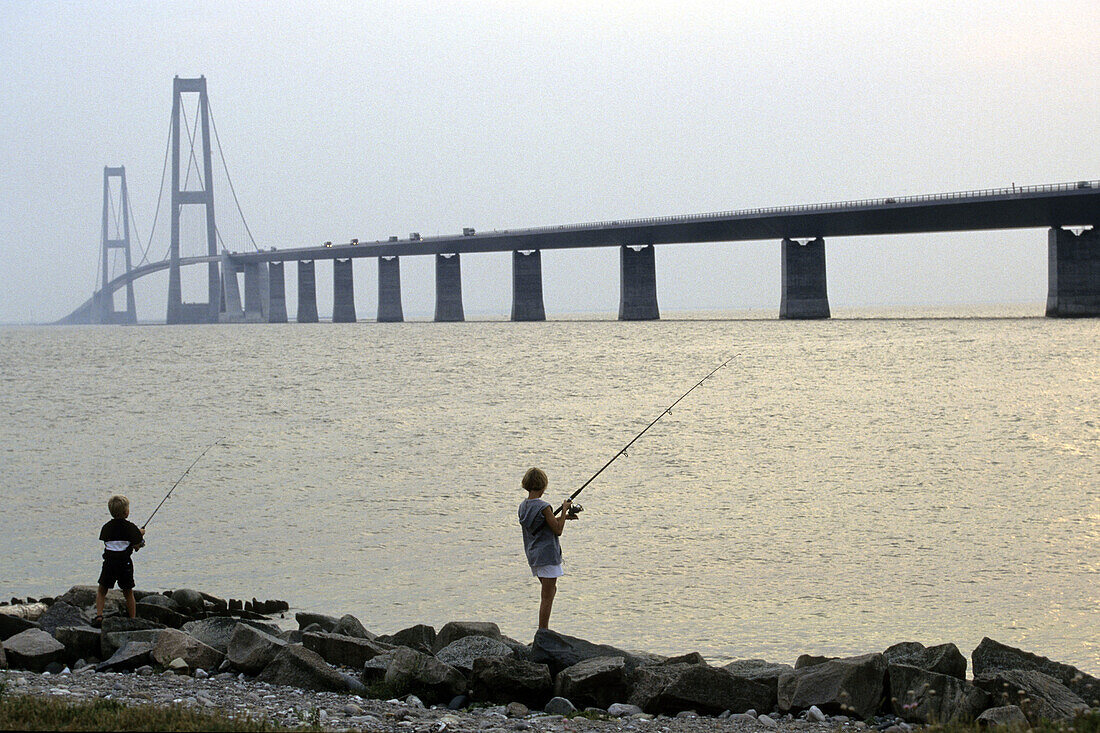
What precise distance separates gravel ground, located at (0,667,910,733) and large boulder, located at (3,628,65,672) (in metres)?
0.55

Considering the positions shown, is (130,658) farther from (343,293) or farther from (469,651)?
(343,293)

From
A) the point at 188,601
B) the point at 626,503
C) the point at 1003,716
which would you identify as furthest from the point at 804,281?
the point at 1003,716

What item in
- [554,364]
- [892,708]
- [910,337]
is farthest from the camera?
[910,337]

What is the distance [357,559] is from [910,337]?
69952mm

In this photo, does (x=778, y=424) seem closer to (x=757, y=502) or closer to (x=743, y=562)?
(x=757, y=502)

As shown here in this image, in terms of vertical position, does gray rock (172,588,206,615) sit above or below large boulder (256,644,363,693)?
below

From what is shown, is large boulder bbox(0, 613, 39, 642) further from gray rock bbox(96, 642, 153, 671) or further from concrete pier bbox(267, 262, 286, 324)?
concrete pier bbox(267, 262, 286, 324)

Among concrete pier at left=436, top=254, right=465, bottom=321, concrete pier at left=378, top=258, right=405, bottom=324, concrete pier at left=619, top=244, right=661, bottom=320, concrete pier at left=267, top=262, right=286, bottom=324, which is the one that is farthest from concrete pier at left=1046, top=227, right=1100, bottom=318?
concrete pier at left=267, top=262, right=286, bottom=324

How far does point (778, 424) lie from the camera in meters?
29.5

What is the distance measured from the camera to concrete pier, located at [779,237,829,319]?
9950 cm

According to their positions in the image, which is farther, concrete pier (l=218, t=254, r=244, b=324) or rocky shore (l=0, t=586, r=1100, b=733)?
concrete pier (l=218, t=254, r=244, b=324)

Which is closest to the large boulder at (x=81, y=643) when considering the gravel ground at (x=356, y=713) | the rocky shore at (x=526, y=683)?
the rocky shore at (x=526, y=683)

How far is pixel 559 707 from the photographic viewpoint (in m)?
6.92

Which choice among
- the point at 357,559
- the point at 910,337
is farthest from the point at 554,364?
the point at 357,559
